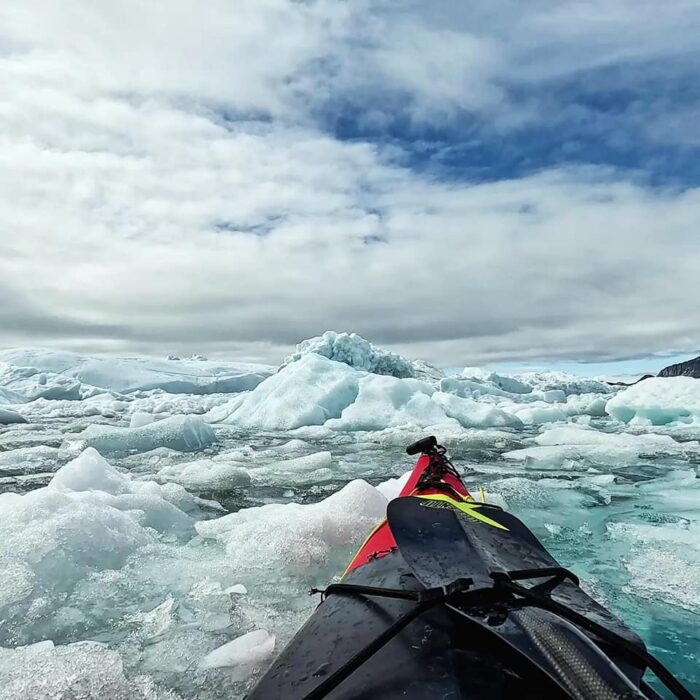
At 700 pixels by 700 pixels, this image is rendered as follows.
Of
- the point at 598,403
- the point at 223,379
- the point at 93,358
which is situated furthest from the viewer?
the point at 93,358

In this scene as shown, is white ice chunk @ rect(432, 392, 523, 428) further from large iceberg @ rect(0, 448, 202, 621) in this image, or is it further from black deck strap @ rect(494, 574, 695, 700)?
black deck strap @ rect(494, 574, 695, 700)

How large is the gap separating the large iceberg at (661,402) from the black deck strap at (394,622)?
17.8 meters

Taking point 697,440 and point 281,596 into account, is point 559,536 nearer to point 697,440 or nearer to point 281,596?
Result: point 281,596

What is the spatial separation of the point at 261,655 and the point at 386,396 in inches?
500

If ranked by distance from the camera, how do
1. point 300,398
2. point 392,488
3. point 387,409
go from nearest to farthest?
point 392,488
point 387,409
point 300,398

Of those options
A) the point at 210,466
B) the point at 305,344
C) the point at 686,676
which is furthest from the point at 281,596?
the point at 305,344

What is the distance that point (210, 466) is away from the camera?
22.4 feet

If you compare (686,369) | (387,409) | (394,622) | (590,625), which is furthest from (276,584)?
(686,369)

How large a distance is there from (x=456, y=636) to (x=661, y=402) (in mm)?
18544

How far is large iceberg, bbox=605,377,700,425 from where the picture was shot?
16.4 meters

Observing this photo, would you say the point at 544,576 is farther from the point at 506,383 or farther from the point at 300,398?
the point at 506,383

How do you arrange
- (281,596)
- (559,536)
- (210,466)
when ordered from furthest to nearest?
(210,466)
(559,536)
(281,596)

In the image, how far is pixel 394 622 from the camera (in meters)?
1.31

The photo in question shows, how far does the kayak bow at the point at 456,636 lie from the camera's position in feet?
3.44
